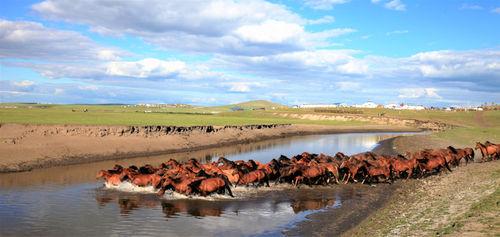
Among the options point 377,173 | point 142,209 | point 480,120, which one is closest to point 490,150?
point 377,173

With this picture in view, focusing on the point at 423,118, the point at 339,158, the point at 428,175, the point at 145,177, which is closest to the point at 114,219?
the point at 145,177

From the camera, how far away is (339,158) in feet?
74.1

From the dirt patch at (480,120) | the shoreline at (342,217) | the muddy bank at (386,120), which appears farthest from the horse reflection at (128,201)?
the dirt patch at (480,120)

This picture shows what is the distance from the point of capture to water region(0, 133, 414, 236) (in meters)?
11.9

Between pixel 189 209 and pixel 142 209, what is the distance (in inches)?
54.0

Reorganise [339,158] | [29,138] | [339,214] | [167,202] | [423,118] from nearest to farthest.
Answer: [339,214]
[167,202]
[339,158]
[29,138]
[423,118]

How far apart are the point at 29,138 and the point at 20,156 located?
10.4ft

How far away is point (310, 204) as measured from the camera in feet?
50.9

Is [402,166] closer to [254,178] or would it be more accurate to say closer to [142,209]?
[254,178]

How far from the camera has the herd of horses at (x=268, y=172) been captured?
1593 centimetres

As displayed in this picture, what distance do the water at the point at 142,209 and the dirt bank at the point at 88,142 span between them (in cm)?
426

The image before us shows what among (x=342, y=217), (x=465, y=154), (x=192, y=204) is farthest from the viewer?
(x=465, y=154)

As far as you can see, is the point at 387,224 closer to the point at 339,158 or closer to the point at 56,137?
the point at 339,158

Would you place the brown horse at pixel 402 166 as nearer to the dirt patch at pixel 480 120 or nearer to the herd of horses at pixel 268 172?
the herd of horses at pixel 268 172
